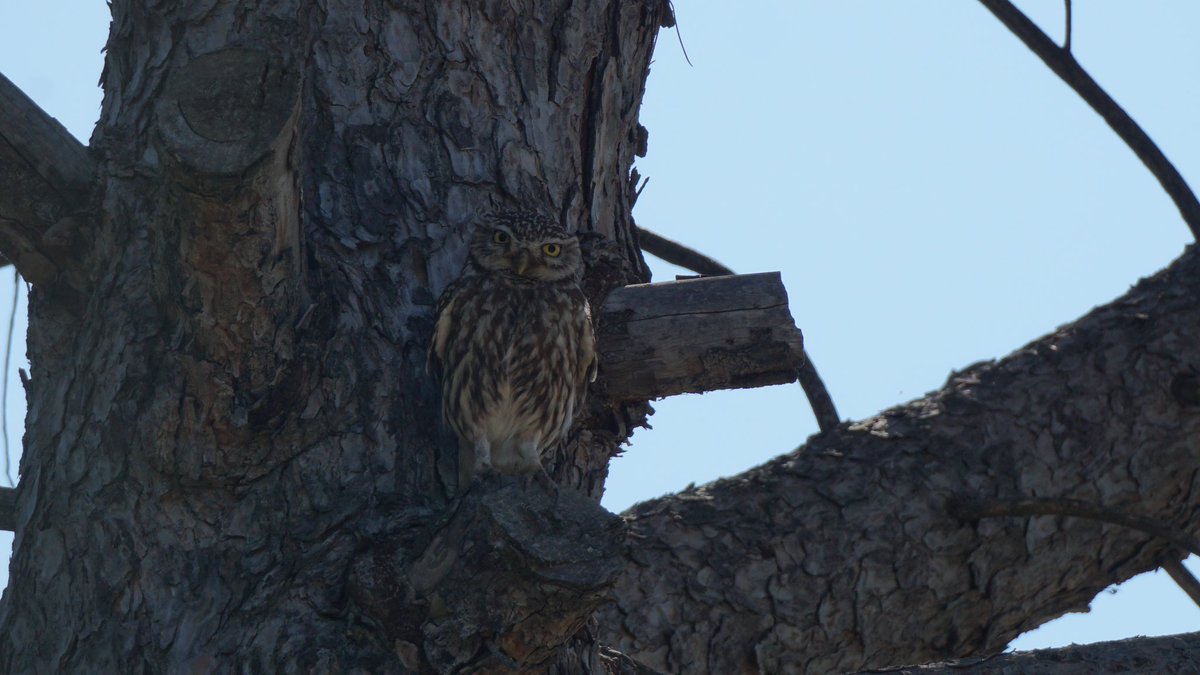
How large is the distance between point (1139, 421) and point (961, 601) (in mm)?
832

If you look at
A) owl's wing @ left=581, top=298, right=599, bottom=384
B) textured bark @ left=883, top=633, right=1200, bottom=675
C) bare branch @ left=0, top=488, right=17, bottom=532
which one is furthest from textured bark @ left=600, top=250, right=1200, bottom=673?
bare branch @ left=0, top=488, right=17, bottom=532

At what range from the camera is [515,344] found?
4.42m

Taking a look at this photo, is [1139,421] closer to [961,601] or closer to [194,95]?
[961,601]

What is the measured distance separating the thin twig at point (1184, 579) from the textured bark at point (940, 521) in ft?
0.32

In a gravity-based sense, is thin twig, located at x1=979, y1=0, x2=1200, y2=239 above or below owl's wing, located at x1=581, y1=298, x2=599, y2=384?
above

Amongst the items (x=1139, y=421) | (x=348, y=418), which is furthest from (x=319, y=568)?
(x=1139, y=421)

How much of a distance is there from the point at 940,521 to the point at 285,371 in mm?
2222

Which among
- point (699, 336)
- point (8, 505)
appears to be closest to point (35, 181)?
point (8, 505)

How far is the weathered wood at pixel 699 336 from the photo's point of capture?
3.78 meters

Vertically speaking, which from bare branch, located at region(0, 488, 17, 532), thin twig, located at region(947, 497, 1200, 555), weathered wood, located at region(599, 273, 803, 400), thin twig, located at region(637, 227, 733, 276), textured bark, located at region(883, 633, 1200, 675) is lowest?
textured bark, located at region(883, 633, 1200, 675)

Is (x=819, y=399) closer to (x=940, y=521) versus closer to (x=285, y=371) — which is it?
(x=940, y=521)

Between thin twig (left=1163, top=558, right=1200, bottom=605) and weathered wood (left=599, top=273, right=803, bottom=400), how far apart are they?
1.66 metres

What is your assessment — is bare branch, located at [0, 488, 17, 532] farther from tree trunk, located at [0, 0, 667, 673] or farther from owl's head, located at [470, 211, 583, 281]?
owl's head, located at [470, 211, 583, 281]

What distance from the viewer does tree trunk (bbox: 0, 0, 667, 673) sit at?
8.79 ft
